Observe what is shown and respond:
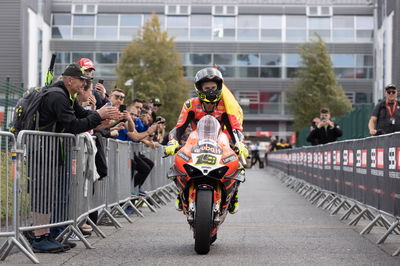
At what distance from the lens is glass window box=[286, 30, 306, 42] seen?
73056mm

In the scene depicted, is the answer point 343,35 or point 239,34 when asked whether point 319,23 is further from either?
point 239,34

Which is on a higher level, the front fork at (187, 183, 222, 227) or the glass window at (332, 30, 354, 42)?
the glass window at (332, 30, 354, 42)

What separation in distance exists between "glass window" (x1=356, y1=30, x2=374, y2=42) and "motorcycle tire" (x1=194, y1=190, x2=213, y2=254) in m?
65.4

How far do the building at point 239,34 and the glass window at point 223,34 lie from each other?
82 millimetres

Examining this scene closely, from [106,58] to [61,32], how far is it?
13.7ft

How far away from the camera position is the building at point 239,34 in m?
71.1

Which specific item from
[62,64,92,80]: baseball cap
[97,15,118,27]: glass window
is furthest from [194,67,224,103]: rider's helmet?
[97,15,118,27]: glass window

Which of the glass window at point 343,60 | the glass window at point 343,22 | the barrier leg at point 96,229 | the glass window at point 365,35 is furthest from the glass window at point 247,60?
the barrier leg at point 96,229

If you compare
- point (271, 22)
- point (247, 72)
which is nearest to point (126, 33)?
point (247, 72)

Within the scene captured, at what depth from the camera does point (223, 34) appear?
73.1 meters

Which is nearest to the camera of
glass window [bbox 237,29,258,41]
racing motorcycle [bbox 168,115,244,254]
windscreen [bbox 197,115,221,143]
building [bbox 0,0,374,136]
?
racing motorcycle [bbox 168,115,244,254]

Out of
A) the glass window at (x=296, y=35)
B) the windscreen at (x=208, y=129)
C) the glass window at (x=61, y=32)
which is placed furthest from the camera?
the glass window at (x=296, y=35)

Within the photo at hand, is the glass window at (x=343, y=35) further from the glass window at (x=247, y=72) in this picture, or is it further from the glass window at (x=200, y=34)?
the glass window at (x=200, y=34)

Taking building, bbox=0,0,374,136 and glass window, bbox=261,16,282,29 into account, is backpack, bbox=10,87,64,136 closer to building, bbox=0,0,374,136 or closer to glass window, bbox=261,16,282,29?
building, bbox=0,0,374,136
